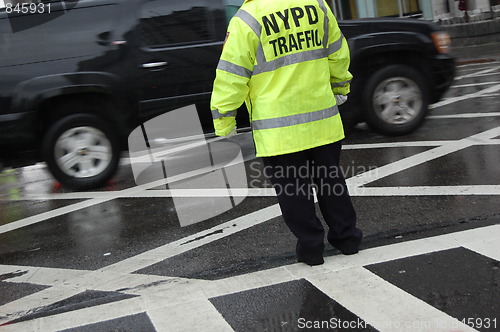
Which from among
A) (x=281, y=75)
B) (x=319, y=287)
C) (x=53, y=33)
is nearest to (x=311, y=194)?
(x=319, y=287)

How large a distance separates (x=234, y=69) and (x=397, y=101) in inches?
181

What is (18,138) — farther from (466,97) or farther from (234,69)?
(466,97)

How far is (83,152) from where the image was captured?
7492 mm

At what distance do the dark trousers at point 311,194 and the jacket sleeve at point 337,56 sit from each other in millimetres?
426

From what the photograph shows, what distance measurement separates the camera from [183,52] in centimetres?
759

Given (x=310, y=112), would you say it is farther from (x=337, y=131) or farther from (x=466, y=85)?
(x=466, y=85)

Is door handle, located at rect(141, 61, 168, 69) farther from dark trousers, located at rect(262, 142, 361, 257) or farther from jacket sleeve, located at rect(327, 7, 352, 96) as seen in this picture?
dark trousers, located at rect(262, 142, 361, 257)

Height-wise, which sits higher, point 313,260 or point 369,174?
point 313,260

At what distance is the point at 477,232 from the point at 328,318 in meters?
1.61

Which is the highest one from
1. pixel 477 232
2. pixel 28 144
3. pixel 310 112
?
pixel 310 112

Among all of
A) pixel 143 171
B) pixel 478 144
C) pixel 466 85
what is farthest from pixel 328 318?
pixel 466 85

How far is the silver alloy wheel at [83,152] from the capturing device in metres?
7.41

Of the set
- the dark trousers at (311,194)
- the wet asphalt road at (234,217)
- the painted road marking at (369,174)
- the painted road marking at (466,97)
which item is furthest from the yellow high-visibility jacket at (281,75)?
the painted road marking at (466,97)

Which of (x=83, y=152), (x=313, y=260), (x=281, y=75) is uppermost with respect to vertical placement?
(x=281, y=75)
